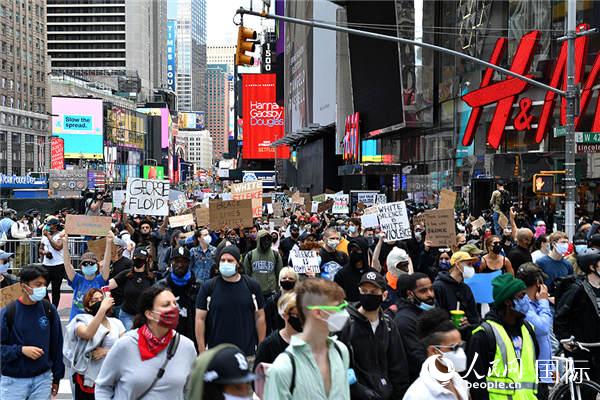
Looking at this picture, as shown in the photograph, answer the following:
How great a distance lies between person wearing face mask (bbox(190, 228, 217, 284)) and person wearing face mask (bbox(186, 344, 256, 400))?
22.9 ft

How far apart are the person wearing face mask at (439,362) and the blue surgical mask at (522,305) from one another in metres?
0.77

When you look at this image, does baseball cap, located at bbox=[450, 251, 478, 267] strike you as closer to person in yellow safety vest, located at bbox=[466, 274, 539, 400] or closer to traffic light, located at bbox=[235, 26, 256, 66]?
person in yellow safety vest, located at bbox=[466, 274, 539, 400]

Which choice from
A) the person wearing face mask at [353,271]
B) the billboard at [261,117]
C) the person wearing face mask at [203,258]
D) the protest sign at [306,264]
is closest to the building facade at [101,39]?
the billboard at [261,117]

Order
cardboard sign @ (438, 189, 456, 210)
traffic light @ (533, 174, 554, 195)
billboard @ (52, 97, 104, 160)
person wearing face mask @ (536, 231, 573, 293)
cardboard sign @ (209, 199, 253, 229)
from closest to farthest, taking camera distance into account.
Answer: person wearing face mask @ (536, 231, 573, 293) < cardboard sign @ (438, 189, 456, 210) < cardboard sign @ (209, 199, 253, 229) < traffic light @ (533, 174, 554, 195) < billboard @ (52, 97, 104, 160)

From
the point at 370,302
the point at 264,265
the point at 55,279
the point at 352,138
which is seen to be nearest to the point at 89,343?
the point at 370,302

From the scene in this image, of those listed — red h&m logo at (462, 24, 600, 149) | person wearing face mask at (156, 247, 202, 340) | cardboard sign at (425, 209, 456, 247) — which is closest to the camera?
person wearing face mask at (156, 247, 202, 340)

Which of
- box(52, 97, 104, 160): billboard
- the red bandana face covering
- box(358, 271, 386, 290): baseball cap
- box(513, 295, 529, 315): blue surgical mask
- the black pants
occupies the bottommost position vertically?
the black pants

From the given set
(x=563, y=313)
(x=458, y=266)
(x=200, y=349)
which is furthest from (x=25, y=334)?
(x=563, y=313)

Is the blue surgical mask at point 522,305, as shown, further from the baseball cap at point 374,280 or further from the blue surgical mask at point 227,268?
the blue surgical mask at point 227,268

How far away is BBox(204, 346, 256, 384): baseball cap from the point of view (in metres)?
3.34

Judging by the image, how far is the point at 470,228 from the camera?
1814cm

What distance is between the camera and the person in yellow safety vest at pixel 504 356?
5.21 meters

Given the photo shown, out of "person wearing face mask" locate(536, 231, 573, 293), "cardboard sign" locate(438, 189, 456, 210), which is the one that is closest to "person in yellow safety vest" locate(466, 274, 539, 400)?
"person wearing face mask" locate(536, 231, 573, 293)

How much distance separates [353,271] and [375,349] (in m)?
4.47
